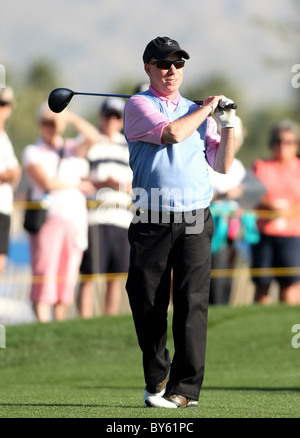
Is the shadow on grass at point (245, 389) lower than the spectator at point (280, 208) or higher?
lower

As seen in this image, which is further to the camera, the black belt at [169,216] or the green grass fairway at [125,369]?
the black belt at [169,216]

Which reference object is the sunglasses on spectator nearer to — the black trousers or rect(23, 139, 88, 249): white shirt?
rect(23, 139, 88, 249): white shirt

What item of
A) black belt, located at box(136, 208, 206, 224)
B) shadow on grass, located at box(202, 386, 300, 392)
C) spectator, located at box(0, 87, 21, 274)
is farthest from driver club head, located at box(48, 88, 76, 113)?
spectator, located at box(0, 87, 21, 274)

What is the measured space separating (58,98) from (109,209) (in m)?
5.47

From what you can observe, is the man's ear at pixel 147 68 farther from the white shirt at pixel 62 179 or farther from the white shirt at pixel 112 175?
the white shirt at pixel 112 175

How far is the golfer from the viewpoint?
6340 mm

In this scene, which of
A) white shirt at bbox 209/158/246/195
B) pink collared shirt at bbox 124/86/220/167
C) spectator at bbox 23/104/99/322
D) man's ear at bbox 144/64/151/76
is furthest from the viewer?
white shirt at bbox 209/158/246/195

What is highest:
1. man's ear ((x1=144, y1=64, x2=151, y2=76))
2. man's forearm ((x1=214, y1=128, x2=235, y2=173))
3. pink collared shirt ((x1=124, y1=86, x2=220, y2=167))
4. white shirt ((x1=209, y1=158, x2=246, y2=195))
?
man's ear ((x1=144, y1=64, x2=151, y2=76))

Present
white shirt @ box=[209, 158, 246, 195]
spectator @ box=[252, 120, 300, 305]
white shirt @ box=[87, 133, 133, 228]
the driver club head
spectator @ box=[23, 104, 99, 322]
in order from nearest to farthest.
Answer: the driver club head → spectator @ box=[23, 104, 99, 322] → white shirt @ box=[87, 133, 133, 228] → white shirt @ box=[209, 158, 246, 195] → spectator @ box=[252, 120, 300, 305]

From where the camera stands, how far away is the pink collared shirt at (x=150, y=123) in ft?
20.4

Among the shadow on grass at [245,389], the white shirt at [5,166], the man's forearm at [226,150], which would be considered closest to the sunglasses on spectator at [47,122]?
the white shirt at [5,166]

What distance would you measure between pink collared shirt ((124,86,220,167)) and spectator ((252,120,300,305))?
6.31 metres

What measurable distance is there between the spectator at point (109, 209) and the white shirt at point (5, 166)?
1.12m

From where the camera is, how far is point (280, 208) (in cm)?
1303
